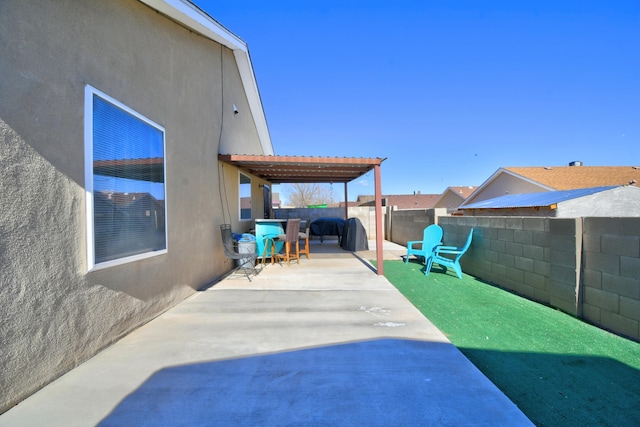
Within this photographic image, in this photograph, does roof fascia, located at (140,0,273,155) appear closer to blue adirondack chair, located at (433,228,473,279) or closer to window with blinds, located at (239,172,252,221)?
window with blinds, located at (239,172,252,221)

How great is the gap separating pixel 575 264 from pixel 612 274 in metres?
0.45

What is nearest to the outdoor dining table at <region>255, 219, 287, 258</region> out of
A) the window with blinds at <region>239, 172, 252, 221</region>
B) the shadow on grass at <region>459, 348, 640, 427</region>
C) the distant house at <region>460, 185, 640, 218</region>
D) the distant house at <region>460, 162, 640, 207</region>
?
the window with blinds at <region>239, 172, 252, 221</region>

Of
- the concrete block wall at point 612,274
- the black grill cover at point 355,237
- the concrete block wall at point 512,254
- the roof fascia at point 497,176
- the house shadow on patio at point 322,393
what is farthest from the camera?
the roof fascia at point 497,176

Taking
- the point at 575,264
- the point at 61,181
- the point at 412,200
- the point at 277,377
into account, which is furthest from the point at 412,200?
the point at 61,181

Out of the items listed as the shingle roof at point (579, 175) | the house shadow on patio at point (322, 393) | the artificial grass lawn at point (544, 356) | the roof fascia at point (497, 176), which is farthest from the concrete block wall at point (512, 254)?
the shingle roof at point (579, 175)

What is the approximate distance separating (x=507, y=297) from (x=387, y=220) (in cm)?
946

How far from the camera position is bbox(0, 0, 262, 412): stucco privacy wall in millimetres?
2018

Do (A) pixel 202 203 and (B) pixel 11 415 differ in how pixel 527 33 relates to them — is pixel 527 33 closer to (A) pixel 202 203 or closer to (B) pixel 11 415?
(A) pixel 202 203

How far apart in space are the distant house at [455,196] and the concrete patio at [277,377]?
89.8 ft

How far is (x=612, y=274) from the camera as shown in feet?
11.1

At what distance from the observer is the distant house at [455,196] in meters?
28.8

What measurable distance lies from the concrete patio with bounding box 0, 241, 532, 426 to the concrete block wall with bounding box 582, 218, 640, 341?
2.08 metres

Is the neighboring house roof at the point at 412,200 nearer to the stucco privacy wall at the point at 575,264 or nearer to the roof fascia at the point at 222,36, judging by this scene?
the roof fascia at the point at 222,36

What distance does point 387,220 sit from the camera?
14148 millimetres
